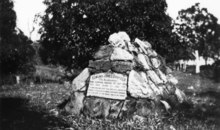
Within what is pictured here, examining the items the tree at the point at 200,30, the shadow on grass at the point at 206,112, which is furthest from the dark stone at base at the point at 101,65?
the tree at the point at 200,30

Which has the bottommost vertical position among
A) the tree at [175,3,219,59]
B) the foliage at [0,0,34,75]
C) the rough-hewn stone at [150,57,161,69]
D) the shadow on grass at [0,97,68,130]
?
the shadow on grass at [0,97,68,130]

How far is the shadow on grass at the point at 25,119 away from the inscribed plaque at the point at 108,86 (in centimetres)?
163

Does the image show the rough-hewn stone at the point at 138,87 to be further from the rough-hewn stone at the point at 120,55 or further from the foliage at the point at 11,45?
the foliage at the point at 11,45

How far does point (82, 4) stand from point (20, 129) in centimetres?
1437

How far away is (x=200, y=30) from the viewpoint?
5641 cm

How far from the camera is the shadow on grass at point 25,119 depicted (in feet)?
26.5

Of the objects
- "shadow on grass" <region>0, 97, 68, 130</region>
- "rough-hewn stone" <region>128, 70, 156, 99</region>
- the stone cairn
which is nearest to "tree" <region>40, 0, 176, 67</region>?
the stone cairn

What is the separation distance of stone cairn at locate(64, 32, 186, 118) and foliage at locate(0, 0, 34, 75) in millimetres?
14302

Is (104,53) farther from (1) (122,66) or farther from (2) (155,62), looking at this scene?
(2) (155,62)

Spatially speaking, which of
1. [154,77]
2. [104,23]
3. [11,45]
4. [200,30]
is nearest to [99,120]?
[154,77]

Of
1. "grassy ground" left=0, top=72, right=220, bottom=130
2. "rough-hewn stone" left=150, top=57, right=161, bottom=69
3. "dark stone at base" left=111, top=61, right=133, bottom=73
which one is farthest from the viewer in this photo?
"rough-hewn stone" left=150, top=57, right=161, bottom=69

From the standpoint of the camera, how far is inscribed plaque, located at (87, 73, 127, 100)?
9.16 m

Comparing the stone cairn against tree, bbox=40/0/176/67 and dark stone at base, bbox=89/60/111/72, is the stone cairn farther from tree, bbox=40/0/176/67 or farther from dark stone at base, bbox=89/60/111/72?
tree, bbox=40/0/176/67

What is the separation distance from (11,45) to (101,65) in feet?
49.8
